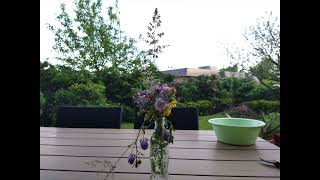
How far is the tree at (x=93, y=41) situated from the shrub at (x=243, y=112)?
151 cm

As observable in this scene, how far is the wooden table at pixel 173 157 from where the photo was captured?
92cm

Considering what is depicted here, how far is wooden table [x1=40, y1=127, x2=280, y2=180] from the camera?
917mm

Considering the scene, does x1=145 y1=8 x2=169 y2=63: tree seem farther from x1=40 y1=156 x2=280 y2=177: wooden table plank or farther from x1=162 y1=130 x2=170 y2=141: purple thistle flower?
x1=162 y1=130 x2=170 y2=141: purple thistle flower

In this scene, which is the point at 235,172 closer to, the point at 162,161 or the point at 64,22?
the point at 162,161

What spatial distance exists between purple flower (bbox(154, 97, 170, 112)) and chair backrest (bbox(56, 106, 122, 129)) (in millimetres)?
1232

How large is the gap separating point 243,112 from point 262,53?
0.87m

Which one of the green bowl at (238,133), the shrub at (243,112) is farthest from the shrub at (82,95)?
the green bowl at (238,133)

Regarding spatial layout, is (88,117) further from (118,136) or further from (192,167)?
(192,167)

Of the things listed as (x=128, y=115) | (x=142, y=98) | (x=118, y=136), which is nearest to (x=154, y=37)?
(x=128, y=115)

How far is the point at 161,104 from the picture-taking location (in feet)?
2.50

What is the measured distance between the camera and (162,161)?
809 millimetres
